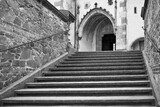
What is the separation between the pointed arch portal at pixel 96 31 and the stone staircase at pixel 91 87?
811 centimetres

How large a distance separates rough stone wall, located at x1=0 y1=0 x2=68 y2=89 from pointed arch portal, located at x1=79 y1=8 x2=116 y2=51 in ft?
25.1

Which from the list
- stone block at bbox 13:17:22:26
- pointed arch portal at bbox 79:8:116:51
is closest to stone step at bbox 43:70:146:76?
stone block at bbox 13:17:22:26

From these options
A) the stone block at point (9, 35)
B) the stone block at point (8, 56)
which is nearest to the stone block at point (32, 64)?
the stone block at point (8, 56)

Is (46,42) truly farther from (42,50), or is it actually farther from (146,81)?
(146,81)

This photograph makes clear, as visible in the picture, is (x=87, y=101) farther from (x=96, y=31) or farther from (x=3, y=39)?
(x=96, y=31)

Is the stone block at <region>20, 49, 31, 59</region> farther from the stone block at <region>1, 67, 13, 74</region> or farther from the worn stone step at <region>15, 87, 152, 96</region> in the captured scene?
the worn stone step at <region>15, 87, 152, 96</region>

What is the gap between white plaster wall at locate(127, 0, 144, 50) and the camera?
12445mm

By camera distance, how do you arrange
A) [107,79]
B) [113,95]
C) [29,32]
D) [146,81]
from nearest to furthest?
1. [113,95]
2. [146,81]
3. [107,79]
4. [29,32]

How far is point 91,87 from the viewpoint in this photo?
4.26m

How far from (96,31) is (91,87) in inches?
456

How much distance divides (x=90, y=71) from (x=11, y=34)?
2.11 m

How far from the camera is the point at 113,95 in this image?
3799 mm

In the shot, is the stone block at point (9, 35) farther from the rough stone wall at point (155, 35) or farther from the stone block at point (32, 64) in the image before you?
the rough stone wall at point (155, 35)

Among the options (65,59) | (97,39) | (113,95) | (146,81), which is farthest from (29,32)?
(97,39)
